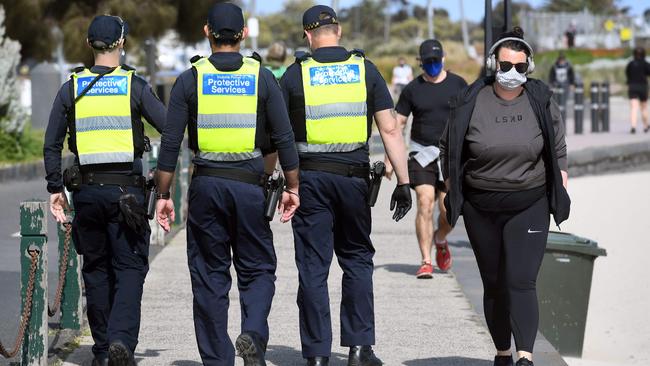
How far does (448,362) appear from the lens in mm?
8180

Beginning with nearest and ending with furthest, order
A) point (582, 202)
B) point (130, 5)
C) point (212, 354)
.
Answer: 1. point (212, 354)
2. point (582, 202)
3. point (130, 5)

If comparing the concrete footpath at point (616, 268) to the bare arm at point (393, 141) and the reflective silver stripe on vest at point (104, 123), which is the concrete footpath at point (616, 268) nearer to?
the bare arm at point (393, 141)

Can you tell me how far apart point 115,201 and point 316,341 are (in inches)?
48.8

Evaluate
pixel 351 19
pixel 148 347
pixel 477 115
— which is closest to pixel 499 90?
pixel 477 115

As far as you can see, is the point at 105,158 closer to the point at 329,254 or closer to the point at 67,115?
the point at 67,115

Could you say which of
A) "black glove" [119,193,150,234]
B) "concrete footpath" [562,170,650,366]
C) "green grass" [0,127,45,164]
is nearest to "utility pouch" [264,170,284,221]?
"black glove" [119,193,150,234]

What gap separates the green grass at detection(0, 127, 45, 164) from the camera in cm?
2180

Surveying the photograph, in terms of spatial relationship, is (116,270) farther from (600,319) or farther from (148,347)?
(600,319)

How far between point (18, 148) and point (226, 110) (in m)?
15.7

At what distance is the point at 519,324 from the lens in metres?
7.35

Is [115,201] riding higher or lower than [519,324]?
higher

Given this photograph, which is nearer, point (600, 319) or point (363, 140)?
point (363, 140)

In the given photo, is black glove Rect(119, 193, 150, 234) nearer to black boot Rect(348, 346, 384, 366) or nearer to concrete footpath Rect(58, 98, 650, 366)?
concrete footpath Rect(58, 98, 650, 366)

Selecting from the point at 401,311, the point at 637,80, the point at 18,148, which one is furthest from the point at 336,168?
the point at 637,80
